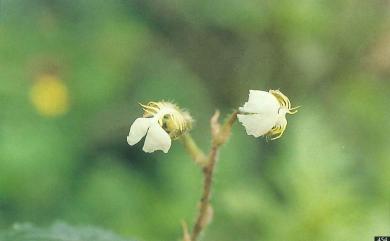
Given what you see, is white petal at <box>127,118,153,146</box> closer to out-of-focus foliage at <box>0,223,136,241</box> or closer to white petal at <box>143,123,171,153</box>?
white petal at <box>143,123,171,153</box>

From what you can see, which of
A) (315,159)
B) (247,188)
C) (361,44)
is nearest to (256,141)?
(247,188)

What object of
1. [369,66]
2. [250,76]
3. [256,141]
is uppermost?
[369,66]

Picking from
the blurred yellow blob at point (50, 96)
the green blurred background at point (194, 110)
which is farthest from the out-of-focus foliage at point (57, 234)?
the blurred yellow blob at point (50, 96)

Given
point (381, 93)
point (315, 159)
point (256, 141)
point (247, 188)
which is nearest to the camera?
point (315, 159)

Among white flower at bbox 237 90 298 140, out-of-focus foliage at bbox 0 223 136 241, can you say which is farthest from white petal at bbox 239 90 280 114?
out-of-focus foliage at bbox 0 223 136 241

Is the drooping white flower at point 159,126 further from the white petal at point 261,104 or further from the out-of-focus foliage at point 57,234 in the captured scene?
the out-of-focus foliage at point 57,234

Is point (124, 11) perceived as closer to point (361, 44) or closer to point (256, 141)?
point (256, 141)
